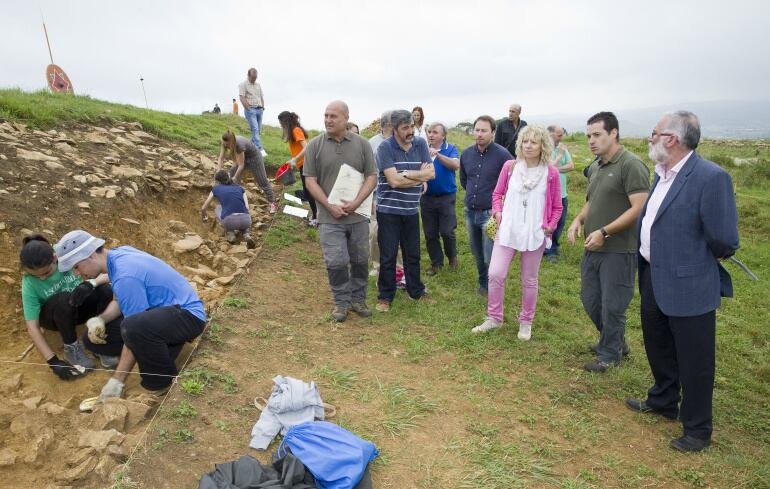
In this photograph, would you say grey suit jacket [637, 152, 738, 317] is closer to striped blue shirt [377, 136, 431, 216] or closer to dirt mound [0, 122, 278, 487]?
striped blue shirt [377, 136, 431, 216]

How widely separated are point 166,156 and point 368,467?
7446 mm

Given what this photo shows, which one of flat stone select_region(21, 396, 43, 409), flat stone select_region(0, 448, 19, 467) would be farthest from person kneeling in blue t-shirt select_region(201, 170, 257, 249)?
flat stone select_region(0, 448, 19, 467)

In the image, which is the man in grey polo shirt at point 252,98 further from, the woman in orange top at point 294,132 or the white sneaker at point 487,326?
the white sneaker at point 487,326

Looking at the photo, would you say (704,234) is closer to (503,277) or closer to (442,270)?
(503,277)

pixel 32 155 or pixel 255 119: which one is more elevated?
pixel 255 119

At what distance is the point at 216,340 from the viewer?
461 centimetres

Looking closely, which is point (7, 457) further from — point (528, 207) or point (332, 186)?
point (528, 207)

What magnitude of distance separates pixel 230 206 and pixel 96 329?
3277mm

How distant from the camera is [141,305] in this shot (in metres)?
4.01

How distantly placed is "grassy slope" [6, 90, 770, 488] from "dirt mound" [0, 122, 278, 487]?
3.46 ft

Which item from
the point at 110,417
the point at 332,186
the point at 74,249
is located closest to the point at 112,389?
the point at 110,417

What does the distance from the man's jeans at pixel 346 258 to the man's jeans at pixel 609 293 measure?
2.27m

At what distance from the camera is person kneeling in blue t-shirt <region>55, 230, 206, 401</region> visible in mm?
3832

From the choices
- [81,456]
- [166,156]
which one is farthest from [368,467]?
[166,156]
